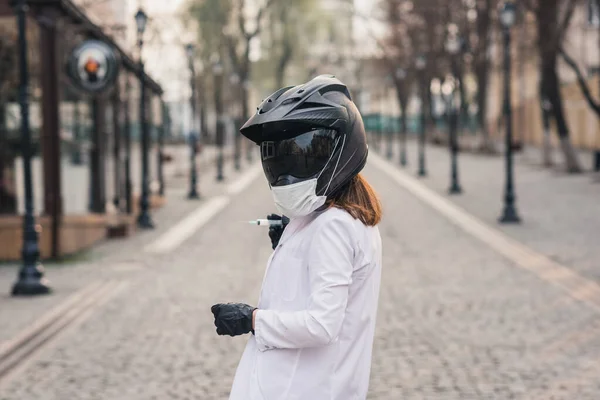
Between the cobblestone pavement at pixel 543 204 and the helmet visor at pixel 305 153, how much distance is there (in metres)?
10.6

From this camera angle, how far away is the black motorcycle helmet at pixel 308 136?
3.20 metres

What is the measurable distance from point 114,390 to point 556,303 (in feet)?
17.5

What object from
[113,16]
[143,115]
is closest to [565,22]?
[113,16]

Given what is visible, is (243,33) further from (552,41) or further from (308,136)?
(308,136)

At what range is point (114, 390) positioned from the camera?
298 inches

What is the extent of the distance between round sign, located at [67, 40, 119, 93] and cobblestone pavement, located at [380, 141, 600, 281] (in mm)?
6737

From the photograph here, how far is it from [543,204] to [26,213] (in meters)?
15.5

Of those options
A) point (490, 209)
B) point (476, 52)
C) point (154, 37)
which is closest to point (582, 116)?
point (476, 52)

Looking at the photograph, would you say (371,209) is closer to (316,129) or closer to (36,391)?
(316,129)

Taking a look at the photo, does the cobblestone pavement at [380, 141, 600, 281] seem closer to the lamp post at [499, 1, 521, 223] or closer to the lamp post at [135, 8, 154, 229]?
the lamp post at [499, 1, 521, 223]

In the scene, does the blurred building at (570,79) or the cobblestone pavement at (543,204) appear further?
the blurred building at (570,79)

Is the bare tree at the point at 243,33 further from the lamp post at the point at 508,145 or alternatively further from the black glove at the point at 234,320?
the black glove at the point at 234,320

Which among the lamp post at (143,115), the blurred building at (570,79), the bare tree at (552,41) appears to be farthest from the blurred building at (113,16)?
the blurred building at (570,79)

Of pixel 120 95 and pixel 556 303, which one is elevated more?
pixel 120 95
